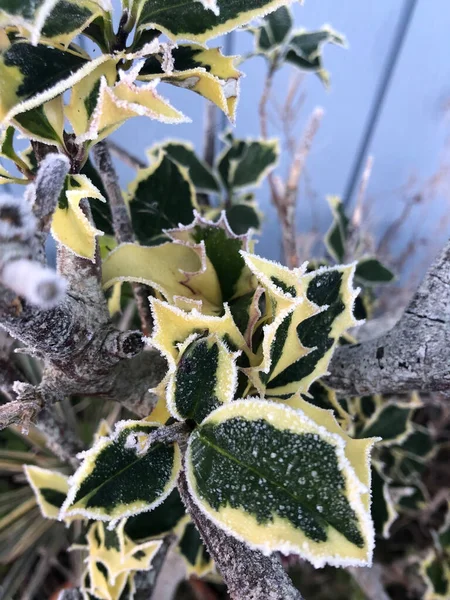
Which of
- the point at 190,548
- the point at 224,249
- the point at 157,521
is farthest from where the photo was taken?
the point at 190,548

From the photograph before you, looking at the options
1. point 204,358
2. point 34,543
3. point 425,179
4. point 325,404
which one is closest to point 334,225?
point 325,404

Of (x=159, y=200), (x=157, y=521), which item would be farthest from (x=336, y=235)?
(x=157, y=521)

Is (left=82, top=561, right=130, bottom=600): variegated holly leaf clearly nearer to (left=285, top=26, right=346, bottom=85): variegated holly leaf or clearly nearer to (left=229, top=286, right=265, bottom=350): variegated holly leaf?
(left=229, top=286, right=265, bottom=350): variegated holly leaf

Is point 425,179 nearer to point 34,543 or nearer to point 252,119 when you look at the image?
point 252,119

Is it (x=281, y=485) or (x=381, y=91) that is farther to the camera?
(x=381, y=91)

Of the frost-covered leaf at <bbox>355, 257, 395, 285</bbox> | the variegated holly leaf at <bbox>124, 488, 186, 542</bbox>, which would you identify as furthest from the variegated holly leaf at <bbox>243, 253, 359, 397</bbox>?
the frost-covered leaf at <bbox>355, 257, 395, 285</bbox>

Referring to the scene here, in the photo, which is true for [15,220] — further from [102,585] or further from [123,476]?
A: [102,585]
